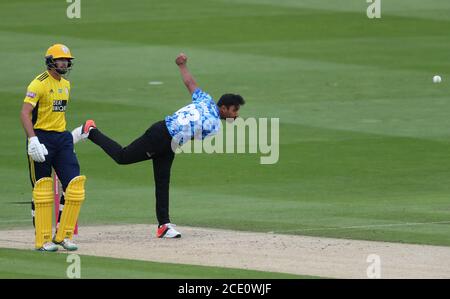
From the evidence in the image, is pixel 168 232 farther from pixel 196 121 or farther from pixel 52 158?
pixel 52 158

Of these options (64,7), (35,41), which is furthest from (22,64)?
(64,7)

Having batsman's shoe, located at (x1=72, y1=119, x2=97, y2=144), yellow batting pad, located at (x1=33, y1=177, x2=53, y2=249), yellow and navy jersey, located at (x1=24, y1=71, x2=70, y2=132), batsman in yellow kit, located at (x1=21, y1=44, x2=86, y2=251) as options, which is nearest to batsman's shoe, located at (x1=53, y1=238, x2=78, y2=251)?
batsman in yellow kit, located at (x1=21, y1=44, x2=86, y2=251)

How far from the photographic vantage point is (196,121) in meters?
14.6

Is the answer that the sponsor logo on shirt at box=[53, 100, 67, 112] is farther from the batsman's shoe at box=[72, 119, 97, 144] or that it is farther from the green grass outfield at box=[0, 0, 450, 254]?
the green grass outfield at box=[0, 0, 450, 254]

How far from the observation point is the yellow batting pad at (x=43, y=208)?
45.0 feet

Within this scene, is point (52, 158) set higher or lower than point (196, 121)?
lower

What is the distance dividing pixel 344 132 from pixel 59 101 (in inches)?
425

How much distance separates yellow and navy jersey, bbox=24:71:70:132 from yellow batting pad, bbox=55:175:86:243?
0.65 metres

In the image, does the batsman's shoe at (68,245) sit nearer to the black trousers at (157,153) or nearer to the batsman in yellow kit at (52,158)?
the batsman in yellow kit at (52,158)

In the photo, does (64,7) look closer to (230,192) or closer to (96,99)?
(96,99)

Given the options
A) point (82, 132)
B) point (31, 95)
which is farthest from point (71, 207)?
point (82, 132)

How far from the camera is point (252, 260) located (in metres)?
13.3

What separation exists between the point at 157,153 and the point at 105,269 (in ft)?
8.50
